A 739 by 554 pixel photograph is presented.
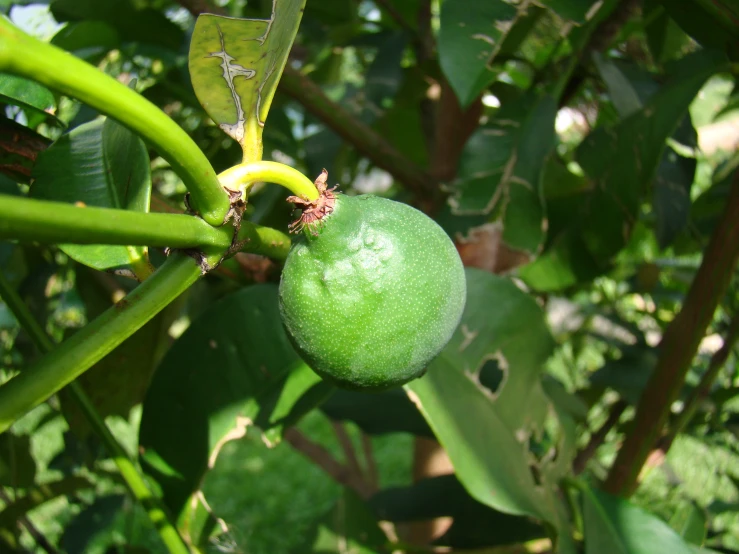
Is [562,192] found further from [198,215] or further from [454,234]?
[198,215]

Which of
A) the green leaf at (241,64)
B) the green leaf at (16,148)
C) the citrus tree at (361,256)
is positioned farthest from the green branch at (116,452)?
the green leaf at (241,64)

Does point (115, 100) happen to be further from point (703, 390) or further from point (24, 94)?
point (703, 390)

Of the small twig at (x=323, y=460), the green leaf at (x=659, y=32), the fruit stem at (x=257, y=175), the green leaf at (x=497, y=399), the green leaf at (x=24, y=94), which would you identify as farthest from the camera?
the small twig at (x=323, y=460)

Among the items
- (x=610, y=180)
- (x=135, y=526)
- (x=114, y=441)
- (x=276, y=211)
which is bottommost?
(x=135, y=526)

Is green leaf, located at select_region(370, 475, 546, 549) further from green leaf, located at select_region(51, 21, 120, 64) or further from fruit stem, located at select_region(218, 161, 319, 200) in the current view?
green leaf, located at select_region(51, 21, 120, 64)

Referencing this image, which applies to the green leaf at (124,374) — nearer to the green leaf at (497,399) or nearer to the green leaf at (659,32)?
the green leaf at (497,399)

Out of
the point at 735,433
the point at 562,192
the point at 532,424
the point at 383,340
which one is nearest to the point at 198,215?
the point at 383,340
